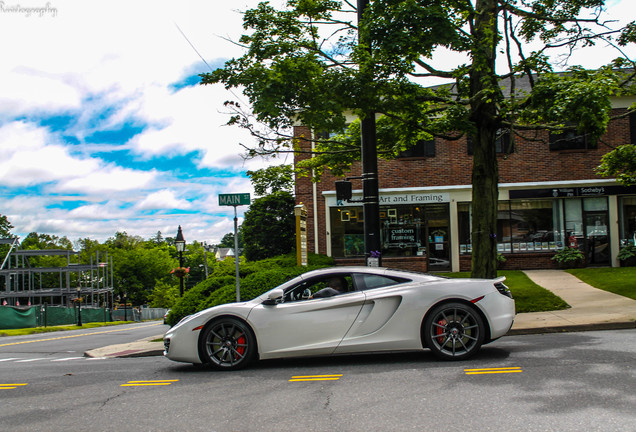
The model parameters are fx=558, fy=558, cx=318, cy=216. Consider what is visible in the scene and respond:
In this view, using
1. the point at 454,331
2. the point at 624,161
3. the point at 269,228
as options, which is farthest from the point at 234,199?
the point at 269,228

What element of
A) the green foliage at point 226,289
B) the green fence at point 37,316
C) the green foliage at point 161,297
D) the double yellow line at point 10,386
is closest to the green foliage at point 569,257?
the green foliage at point 226,289

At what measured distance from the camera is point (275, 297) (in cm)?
701

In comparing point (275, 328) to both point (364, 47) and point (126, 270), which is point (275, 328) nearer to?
point (364, 47)

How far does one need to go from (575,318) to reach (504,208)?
13.1m

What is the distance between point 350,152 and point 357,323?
8.39 m

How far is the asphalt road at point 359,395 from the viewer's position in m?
4.51

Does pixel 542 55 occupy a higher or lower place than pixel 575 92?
higher

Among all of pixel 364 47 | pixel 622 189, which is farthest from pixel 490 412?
pixel 622 189

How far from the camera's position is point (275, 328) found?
7.04 m

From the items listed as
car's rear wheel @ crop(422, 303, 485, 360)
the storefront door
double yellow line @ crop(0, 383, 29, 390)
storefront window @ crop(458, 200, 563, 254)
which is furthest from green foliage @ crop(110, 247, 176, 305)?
car's rear wheel @ crop(422, 303, 485, 360)

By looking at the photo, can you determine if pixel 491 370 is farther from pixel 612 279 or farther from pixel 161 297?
pixel 161 297

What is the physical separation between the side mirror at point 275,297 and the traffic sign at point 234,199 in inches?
176

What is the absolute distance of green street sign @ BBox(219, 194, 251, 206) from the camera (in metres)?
11.4

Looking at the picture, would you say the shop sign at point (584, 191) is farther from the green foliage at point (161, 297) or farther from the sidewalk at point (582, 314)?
the green foliage at point (161, 297)
